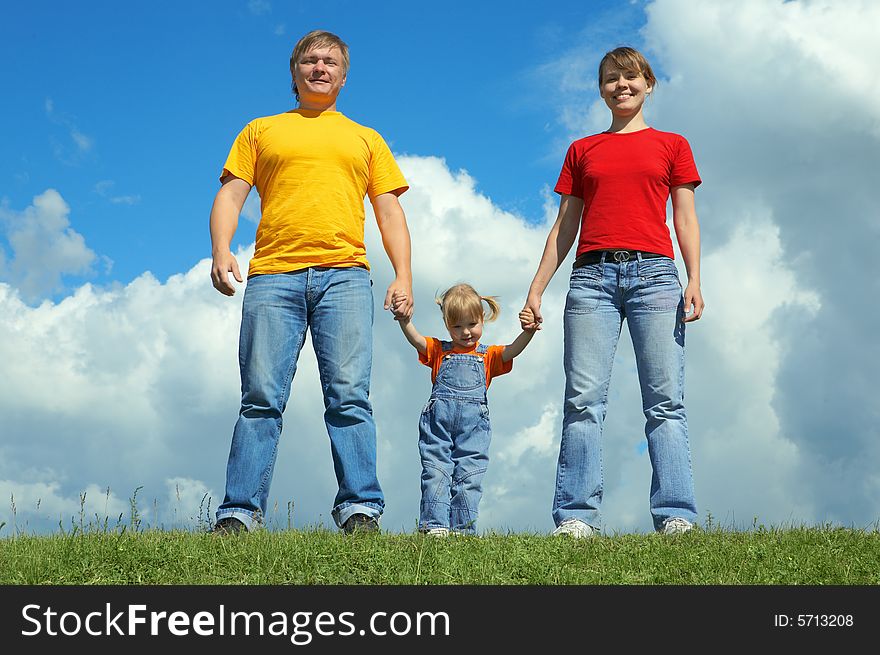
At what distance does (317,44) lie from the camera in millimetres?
7367

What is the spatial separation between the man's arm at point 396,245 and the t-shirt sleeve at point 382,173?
0.06m

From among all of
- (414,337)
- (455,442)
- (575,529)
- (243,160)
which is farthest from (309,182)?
(575,529)

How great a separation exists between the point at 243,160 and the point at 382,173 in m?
1.06

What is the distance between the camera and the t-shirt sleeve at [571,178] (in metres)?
7.72

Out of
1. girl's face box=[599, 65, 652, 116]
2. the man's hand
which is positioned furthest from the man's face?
girl's face box=[599, 65, 652, 116]

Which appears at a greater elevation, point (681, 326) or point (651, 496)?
point (681, 326)

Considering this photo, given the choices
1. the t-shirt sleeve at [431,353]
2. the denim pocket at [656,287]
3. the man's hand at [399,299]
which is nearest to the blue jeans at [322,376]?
the man's hand at [399,299]

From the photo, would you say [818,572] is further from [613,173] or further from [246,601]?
[246,601]

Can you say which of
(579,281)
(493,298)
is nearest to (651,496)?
(579,281)

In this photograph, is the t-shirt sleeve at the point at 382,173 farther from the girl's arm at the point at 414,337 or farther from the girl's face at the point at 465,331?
the girl's face at the point at 465,331

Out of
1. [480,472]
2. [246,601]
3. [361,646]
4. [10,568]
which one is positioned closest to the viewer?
[361,646]

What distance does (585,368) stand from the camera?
736 cm

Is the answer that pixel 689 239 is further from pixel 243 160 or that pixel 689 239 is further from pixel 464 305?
pixel 243 160

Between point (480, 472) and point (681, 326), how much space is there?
2161 mm
